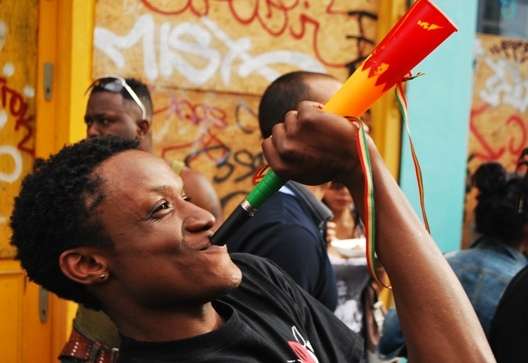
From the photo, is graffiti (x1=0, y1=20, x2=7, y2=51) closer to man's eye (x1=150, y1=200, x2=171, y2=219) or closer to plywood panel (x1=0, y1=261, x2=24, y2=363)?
plywood panel (x1=0, y1=261, x2=24, y2=363)

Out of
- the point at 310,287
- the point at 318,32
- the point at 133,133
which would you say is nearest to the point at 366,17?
the point at 318,32

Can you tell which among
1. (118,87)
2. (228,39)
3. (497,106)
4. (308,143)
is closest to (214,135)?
(228,39)

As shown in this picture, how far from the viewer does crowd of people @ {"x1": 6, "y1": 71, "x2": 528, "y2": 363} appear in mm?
1602

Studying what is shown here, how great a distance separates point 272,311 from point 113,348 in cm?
64

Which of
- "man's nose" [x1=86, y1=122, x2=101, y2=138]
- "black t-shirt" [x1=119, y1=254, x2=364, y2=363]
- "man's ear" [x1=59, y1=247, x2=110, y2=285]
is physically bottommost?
"black t-shirt" [x1=119, y1=254, x2=364, y2=363]

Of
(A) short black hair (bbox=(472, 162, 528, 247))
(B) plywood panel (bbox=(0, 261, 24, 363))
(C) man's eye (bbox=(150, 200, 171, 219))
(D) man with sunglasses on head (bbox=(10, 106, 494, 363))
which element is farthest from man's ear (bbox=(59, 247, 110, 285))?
(B) plywood panel (bbox=(0, 261, 24, 363))

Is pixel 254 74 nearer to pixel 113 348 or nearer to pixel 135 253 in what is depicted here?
Answer: pixel 113 348

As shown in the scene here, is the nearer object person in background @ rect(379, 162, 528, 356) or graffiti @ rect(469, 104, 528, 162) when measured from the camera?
person in background @ rect(379, 162, 528, 356)

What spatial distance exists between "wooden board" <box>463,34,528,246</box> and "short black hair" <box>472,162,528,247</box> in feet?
7.21

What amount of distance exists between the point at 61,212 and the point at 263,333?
56cm

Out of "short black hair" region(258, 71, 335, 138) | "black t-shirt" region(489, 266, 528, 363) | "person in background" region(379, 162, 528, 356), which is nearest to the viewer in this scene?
"black t-shirt" region(489, 266, 528, 363)

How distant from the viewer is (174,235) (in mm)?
1822

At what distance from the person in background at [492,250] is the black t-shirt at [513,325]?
64cm

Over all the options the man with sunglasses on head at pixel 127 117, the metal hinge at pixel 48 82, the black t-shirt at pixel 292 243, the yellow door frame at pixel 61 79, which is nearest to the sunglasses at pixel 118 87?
the man with sunglasses on head at pixel 127 117
